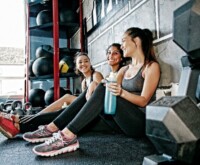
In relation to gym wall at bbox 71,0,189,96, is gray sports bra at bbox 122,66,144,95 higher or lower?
lower

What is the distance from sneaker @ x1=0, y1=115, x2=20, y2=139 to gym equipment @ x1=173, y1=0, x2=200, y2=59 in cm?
125

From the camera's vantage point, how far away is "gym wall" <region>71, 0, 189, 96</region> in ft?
4.50

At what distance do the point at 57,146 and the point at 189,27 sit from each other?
0.84m

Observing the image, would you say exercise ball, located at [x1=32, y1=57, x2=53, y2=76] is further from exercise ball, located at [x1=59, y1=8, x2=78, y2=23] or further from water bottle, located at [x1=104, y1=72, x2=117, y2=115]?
water bottle, located at [x1=104, y1=72, x2=117, y2=115]

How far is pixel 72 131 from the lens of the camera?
1237 millimetres

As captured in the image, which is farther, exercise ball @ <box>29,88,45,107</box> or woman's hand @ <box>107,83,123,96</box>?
exercise ball @ <box>29,88,45,107</box>

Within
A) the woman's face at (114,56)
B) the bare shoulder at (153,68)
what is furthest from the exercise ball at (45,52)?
the bare shoulder at (153,68)

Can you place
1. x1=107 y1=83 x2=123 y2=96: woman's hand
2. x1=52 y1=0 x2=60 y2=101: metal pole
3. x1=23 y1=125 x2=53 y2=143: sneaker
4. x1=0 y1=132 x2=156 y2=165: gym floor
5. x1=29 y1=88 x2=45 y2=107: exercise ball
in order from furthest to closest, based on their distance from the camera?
1. x1=29 y1=88 x2=45 y2=107: exercise ball
2. x1=52 y1=0 x2=60 y2=101: metal pole
3. x1=23 y1=125 x2=53 y2=143: sneaker
4. x1=107 y1=83 x2=123 y2=96: woman's hand
5. x1=0 y1=132 x2=156 y2=165: gym floor

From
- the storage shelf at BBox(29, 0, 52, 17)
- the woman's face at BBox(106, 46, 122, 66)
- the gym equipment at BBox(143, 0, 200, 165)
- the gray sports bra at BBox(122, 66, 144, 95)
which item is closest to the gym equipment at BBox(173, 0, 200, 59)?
the gym equipment at BBox(143, 0, 200, 165)

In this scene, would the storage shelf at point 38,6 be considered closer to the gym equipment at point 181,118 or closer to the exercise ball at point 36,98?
the exercise ball at point 36,98

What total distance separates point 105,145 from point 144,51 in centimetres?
64

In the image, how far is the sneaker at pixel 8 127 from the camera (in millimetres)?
1579

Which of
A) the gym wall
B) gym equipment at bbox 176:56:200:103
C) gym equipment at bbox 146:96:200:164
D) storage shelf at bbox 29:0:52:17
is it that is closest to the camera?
gym equipment at bbox 146:96:200:164

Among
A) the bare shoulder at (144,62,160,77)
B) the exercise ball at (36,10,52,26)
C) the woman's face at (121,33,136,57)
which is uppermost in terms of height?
the exercise ball at (36,10,52,26)
